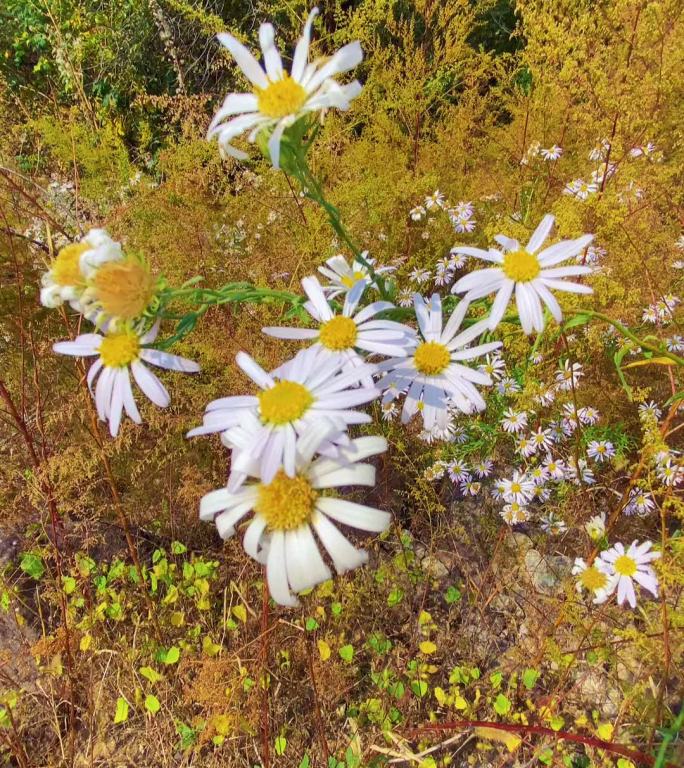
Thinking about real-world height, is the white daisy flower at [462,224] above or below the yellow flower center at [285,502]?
above

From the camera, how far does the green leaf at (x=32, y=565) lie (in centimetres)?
188

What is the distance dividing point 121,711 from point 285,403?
4.91ft

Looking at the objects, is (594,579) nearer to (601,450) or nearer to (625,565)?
(625,565)

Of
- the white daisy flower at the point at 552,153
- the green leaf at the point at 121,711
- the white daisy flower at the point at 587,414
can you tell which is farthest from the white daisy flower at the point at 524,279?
the green leaf at the point at 121,711

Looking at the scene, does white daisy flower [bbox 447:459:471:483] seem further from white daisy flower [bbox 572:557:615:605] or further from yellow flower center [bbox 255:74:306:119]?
yellow flower center [bbox 255:74:306:119]

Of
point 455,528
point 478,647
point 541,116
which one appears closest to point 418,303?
point 455,528

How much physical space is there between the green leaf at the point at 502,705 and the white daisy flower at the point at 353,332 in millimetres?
1276

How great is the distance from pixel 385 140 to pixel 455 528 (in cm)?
180

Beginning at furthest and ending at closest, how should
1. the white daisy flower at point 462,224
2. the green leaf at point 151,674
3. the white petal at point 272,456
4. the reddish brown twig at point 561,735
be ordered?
1. the white daisy flower at point 462,224
2. the green leaf at point 151,674
3. the reddish brown twig at point 561,735
4. the white petal at point 272,456

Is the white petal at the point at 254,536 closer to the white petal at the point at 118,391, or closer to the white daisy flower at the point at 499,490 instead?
the white petal at the point at 118,391

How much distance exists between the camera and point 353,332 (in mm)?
909

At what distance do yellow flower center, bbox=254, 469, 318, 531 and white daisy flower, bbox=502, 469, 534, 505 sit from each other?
127 cm

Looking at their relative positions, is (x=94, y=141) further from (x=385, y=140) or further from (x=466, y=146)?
(x=466, y=146)

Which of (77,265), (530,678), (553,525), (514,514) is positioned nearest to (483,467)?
(514,514)
